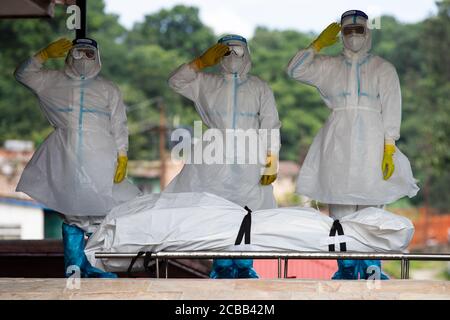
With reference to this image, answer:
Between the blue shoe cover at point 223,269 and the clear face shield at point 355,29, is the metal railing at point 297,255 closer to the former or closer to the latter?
the blue shoe cover at point 223,269

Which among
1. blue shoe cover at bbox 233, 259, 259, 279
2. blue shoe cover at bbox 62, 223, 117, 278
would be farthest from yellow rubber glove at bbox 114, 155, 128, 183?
blue shoe cover at bbox 233, 259, 259, 279

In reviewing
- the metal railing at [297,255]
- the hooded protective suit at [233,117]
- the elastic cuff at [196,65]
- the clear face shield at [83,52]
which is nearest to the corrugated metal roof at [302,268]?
the hooded protective suit at [233,117]

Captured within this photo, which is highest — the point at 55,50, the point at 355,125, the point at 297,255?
the point at 55,50

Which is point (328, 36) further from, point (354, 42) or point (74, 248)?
point (74, 248)

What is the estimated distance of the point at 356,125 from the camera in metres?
5.06

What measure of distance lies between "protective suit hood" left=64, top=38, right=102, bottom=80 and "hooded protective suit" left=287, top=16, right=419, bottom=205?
1.21 m

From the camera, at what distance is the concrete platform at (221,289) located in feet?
10.6

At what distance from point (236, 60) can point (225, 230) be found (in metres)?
1.67

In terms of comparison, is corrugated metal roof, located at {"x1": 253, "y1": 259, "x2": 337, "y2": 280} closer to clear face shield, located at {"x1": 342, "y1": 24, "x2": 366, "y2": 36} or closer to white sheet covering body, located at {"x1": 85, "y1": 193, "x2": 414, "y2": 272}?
clear face shield, located at {"x1": 342, "y1": 24, "x2": 366, "y2": 36}

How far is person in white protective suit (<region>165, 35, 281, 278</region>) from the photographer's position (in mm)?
5426

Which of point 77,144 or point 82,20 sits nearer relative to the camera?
point 77,144

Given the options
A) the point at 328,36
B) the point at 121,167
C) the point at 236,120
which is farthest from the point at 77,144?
the point at 328,36

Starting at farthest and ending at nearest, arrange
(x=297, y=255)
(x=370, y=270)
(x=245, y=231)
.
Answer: (x=370, y=270) → (x=245, y=231) → (x=297, y=255)
